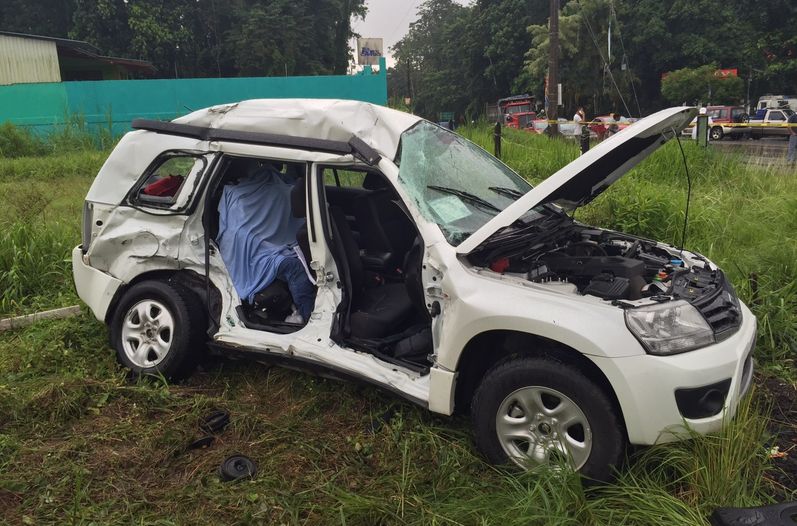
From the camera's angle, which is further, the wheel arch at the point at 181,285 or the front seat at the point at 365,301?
the wheel arch at the point at 181,285

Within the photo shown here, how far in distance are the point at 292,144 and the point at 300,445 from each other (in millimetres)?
1735

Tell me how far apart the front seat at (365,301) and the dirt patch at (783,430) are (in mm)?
2031

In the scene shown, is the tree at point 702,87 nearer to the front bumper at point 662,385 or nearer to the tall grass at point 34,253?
the tall grass at point 34,253

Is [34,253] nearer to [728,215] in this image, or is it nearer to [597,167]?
[597,167]

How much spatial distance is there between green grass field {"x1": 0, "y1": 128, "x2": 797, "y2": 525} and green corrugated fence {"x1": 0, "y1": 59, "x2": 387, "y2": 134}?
1485 cm

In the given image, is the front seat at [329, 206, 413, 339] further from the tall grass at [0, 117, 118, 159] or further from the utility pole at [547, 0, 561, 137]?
the utility pole at [547, 0, 561, 137]

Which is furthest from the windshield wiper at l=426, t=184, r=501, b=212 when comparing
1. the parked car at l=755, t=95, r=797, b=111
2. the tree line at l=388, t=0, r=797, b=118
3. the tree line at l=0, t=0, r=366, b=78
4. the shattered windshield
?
the tree line at l=0, t=0, r=366, b=78

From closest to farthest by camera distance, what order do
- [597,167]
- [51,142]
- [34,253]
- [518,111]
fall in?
[597,167] → [34,253] → [51,142] → [518,111]

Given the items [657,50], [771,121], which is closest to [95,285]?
[771,121]

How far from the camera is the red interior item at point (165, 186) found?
423 cm

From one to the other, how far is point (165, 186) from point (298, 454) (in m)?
2.17

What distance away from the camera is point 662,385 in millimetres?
2506

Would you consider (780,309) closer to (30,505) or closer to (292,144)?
(292,144)

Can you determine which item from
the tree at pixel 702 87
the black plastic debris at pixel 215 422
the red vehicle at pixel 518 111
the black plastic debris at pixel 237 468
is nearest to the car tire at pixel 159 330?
the black plastic debris at pixel 215 422
